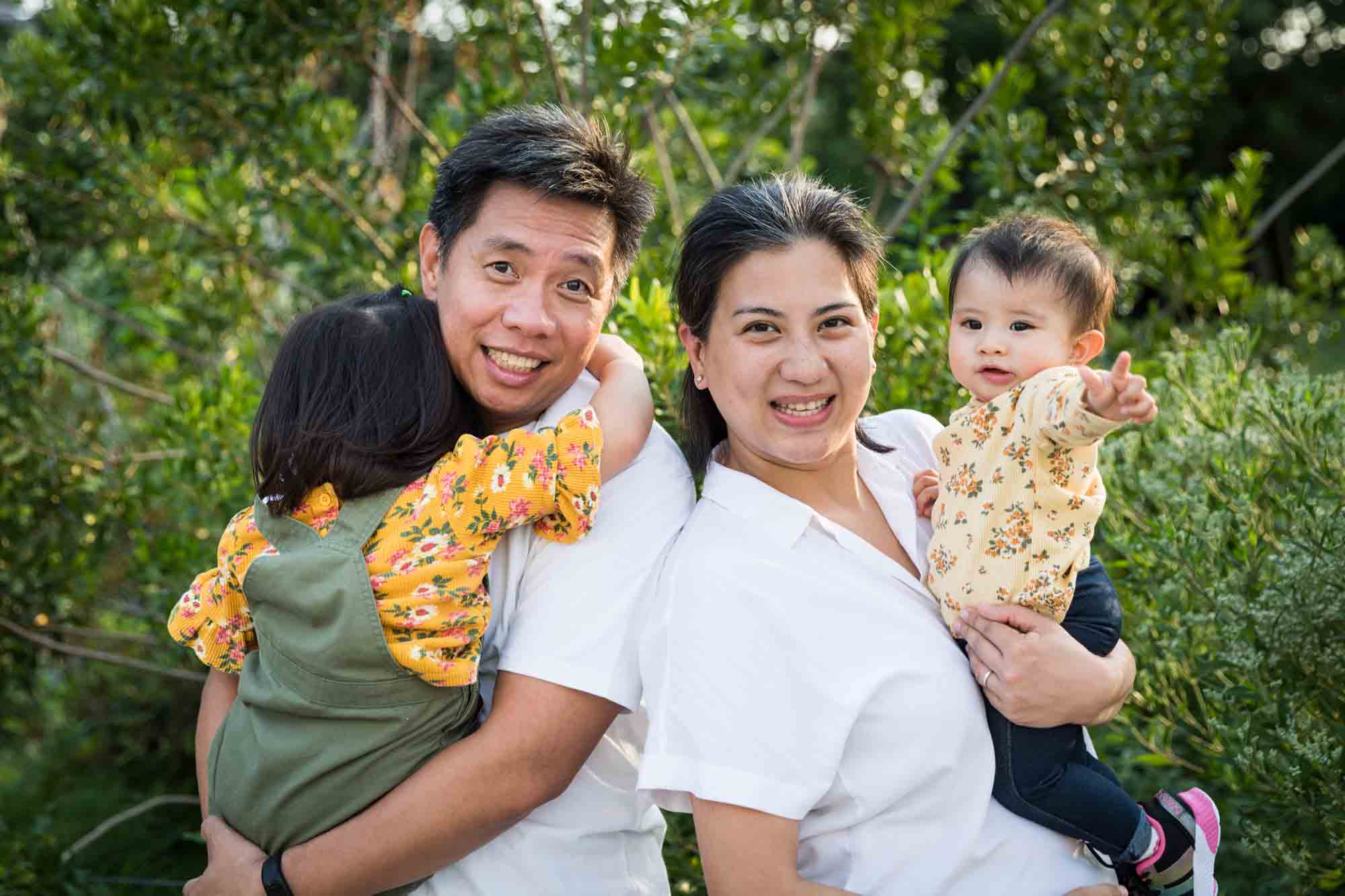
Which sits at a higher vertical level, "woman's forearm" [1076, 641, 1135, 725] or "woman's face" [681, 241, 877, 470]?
"woman's face" [681, 241, 877, 470]

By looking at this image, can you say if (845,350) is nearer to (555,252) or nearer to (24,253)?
(555,252)

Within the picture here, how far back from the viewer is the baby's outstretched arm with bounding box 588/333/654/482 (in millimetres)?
2043

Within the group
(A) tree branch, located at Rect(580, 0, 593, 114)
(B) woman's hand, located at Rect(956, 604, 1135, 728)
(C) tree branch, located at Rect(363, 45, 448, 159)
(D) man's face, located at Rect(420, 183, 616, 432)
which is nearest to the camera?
(B) woman's hand, located at Rect(956, 604, 1135, 728)

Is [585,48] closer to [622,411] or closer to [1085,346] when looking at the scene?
[622,411]

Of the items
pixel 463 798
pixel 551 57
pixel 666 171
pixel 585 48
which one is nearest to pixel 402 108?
pixel 551 57

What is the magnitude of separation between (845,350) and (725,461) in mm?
351

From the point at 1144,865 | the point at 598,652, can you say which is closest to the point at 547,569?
the point at 598,652

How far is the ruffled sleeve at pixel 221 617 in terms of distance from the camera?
2150 mm

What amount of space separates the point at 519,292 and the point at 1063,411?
99 centimetres

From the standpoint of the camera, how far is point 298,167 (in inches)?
156

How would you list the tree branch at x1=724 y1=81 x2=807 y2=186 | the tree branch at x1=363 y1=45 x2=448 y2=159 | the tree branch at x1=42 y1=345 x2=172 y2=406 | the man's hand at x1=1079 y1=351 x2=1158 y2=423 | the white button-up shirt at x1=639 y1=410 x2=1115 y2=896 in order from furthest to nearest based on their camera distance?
the tree branch at x1=724 y1=81 x2=807 y2=186
the tree branch at x1=42 y1=345 x2=172 y2=406
the tree branch at x1=363 y1=45 x2=448 y2=159
the white button-up shirt at x1=639 y1=410 x2=1115 y2=896
the man's hand at x1=1079 y1=351 x2=1158 y2=423

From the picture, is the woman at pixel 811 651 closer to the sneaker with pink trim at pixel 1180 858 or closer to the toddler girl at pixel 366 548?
the sneaker with pink trim at pixel 1180 858

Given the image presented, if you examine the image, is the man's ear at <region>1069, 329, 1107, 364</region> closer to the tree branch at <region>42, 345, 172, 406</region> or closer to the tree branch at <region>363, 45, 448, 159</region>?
the tree branch at <region>363, 45, 448, 159</region>

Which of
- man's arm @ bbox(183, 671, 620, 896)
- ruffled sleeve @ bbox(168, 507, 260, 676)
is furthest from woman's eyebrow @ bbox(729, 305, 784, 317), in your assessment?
ruffled sleeve @ bbox(168, 507, 260, 676)
